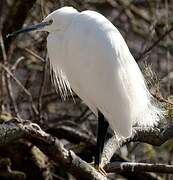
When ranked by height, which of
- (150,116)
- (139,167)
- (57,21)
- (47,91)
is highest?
(57,21)

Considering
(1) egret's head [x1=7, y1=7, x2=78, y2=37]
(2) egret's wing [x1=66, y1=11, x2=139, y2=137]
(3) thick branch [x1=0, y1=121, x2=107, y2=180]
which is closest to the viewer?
(3) thick branch [x1=0, y1=121, x2=107, y2=180]

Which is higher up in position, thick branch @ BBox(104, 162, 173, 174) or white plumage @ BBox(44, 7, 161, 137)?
white plumage @ BBox(44, 7, 161, 137)

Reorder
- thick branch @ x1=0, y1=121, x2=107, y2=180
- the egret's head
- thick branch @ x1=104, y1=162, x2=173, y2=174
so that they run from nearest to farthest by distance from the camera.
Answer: thick branch @ x1=0, y1=121, x2=107, y2=180 → thick branch @ x1=104, y1=162, x2=173, y2=174 → the egret's head

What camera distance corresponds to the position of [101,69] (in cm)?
226

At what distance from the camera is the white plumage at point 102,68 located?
2244mm

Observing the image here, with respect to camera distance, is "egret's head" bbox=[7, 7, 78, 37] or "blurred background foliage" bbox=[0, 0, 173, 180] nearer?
"egret's head" bbox=[7, 7, 78, 37]

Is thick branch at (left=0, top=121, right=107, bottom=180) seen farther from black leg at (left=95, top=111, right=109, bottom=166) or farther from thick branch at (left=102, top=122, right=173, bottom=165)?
black leg at (left=95, top=111, right=109, bottom=166)

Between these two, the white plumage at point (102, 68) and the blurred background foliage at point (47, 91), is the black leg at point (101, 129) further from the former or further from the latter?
the blurred background foliage at point (47, 91)

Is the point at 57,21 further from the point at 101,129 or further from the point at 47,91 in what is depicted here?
the point at 47,91

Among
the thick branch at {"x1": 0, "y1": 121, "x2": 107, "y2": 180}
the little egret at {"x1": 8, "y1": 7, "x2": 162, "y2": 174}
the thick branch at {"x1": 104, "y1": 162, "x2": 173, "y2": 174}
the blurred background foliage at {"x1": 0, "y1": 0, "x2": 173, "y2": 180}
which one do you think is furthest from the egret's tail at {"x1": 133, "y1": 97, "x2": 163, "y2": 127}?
the thick branch at {"x1": 0, "y1": 121, "x2": 107, "y2": 180}

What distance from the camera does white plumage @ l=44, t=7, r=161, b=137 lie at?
2.24 meters

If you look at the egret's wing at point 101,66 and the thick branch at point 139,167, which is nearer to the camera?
the thick branch at point 139,167

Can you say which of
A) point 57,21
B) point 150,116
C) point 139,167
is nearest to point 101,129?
point 150,116

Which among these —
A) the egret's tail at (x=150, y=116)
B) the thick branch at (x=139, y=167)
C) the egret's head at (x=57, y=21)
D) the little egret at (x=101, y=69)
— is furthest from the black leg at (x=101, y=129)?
the egret's head at (x=57, y=21)
